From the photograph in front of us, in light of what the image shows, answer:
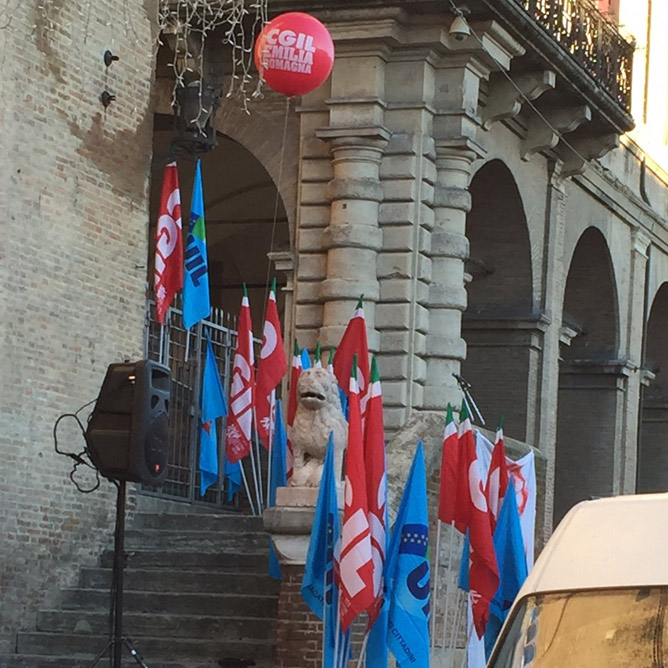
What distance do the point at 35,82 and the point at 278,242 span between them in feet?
36.2

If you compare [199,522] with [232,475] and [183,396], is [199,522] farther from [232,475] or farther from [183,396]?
[183,396]

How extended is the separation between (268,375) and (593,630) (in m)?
11.4

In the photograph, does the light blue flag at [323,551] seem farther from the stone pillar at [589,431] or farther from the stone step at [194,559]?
the stone pillar at [589,431]

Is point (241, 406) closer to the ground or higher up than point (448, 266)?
closer to the ground

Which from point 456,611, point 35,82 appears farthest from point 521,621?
point 35,82

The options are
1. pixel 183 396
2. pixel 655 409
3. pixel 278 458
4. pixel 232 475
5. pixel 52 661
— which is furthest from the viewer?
pixel 655 409

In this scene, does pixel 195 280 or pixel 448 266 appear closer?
pixel 195 280

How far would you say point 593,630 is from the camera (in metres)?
→ 5.94

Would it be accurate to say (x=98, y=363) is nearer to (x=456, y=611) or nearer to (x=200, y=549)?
(x=200, y=549)

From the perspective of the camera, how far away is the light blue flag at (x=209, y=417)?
17.6 meters

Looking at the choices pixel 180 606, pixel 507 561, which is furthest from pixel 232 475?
pixel 507 561

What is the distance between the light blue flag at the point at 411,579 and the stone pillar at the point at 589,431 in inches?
581

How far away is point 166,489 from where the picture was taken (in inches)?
708

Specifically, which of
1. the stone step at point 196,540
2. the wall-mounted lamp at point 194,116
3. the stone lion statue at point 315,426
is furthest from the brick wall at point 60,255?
the stone lion statue at point 315,426
